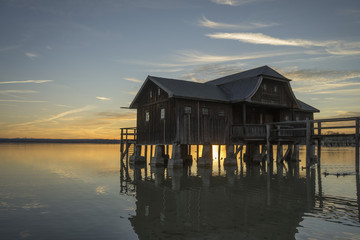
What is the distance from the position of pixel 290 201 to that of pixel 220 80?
80.2 ft

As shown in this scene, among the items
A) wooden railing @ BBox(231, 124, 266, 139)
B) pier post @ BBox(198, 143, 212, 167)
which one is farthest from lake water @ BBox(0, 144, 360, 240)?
wooden railing @ BBox(231, 124, 266, 139)

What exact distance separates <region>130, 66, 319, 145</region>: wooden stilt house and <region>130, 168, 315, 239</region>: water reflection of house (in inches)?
377

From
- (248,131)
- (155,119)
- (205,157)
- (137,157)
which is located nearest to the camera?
(205,157)

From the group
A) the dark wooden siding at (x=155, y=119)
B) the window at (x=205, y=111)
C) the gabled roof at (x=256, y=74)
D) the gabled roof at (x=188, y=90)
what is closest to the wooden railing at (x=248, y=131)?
the gabled roof at (x=188, y=90)

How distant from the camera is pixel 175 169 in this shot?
26.8m

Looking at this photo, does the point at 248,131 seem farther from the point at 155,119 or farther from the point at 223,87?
the point at 155,119

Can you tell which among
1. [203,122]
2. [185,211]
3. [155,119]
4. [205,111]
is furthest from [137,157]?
[185,211]

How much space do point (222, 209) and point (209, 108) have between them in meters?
17.3

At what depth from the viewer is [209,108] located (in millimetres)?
28219

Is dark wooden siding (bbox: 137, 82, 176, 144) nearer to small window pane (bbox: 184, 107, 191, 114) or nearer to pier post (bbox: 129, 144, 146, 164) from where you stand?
small window pane (bbox: 184, 107, 191, 114)

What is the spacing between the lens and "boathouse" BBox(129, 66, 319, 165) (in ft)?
88.7

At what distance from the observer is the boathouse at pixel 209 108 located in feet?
88.7

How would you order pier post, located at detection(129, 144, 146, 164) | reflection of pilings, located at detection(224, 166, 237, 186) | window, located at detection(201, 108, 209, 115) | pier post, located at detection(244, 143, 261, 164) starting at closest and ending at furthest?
reflection of pilings, located at detection(224, 166, 237, 186) < window, located at detection(201, 108, 209, 115) < pier post, located at detection(244, 143, 261, 164) < pier post, located at detection(129, 144, 146, 164)

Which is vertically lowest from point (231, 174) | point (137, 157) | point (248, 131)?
point (231, 174)
